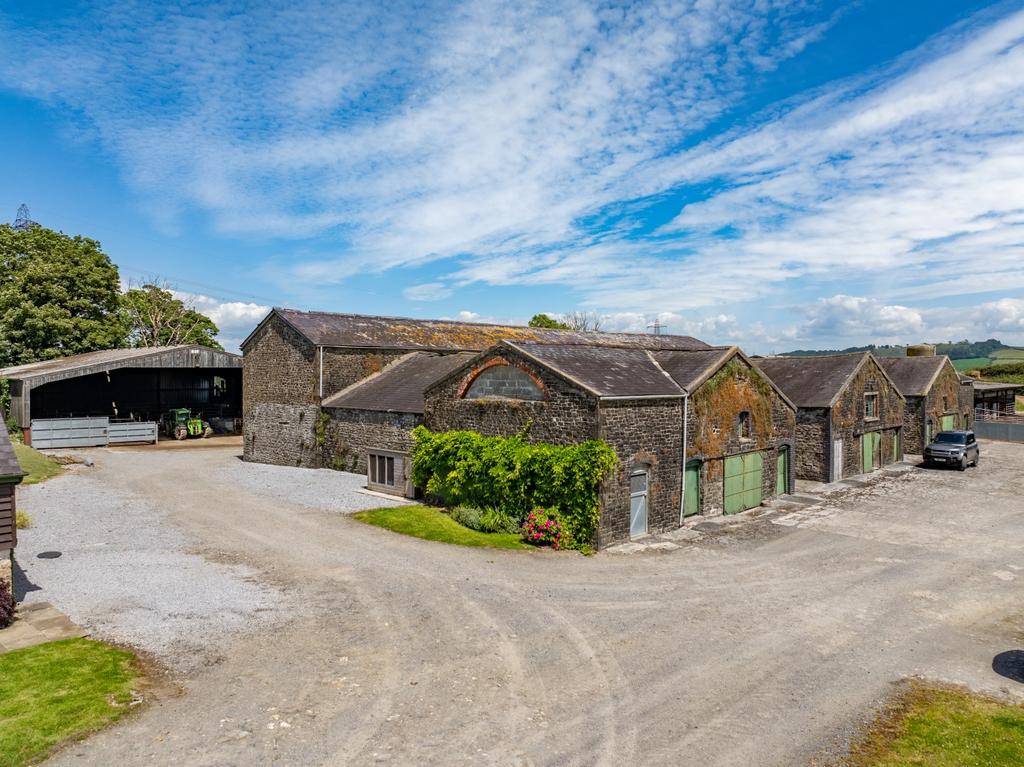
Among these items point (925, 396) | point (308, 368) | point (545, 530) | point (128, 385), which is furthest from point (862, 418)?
point (128, 385)

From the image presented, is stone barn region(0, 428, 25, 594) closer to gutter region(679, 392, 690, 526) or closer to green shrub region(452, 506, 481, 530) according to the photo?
green shrub region(452, 506, 481, 530)

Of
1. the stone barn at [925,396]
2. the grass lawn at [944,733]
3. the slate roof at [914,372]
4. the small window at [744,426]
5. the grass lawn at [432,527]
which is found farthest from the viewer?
the slate roof at [914,372]

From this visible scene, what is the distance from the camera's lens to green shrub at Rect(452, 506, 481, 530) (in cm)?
1933

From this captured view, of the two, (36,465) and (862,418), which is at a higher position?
(862,418)

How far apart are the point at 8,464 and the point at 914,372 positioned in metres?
43.5

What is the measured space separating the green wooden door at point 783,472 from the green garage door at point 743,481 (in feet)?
6.69

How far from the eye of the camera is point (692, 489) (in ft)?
70.1

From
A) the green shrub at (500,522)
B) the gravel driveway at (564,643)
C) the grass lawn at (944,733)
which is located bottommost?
the grass lawn at (944,733)

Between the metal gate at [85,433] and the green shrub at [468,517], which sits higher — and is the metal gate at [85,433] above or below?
above

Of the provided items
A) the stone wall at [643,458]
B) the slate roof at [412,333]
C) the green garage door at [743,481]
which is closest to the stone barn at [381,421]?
the slate roof at [412,333]

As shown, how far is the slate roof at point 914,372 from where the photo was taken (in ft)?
120

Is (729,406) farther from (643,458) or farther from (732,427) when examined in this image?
(643,458)

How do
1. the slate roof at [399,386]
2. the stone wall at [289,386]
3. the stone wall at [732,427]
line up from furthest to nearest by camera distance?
the stone wall at [289,386]
the slate roof at [399,386]
the stone wall at [732,427]

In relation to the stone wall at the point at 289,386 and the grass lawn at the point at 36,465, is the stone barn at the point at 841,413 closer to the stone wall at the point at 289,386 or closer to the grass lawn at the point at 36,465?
the stone wall at the point at 289,386
